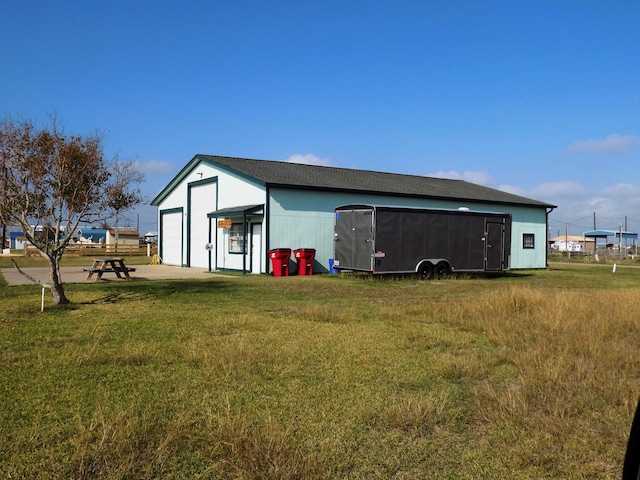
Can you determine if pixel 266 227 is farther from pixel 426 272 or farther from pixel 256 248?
pixel 426 272

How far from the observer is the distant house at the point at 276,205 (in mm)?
24797

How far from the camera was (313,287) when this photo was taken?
1809 centimetres

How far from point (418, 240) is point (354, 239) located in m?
2.54

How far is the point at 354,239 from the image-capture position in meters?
21.5

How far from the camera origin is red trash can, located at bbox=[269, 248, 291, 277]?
75.9 ft

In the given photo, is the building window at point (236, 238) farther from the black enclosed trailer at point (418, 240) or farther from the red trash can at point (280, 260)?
the black enclosed trailer at point (418, 240)

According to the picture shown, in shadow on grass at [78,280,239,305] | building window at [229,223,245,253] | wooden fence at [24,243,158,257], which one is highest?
building window at [229,223,245,253]

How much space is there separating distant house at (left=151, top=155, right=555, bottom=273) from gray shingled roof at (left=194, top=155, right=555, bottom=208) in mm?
57

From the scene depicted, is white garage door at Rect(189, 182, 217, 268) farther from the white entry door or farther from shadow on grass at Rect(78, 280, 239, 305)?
shadow on grass at Rect(78, 280, 239, 305)

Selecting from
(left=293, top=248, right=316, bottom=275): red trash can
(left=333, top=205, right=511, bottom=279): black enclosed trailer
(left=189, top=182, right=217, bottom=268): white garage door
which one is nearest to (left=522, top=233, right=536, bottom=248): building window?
(left=333, top=205, right=511, bottom=279): black enclosed trailer

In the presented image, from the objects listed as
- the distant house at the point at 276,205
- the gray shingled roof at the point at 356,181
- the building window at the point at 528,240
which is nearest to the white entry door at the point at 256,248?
the distant house at the point at 276,205

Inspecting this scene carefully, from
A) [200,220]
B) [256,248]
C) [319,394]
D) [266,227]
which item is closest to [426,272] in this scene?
[266,227]

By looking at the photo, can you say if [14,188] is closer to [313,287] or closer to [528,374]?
[313,287]

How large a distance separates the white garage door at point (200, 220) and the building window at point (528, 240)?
18.5 m
